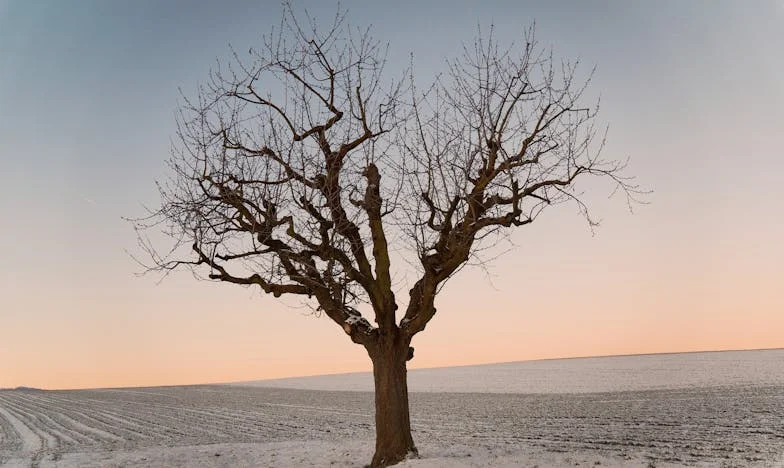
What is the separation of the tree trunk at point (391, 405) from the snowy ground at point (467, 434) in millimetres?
738

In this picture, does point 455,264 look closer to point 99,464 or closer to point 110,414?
point 99,464

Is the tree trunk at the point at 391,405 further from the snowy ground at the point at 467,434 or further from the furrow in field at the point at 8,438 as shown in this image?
the furrow in field at the point at 8,438

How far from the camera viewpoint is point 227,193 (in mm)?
17188

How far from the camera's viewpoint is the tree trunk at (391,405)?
16500 millimetres

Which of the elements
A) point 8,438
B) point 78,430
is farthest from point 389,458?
point 78,430

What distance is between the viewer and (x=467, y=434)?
24.8 metres

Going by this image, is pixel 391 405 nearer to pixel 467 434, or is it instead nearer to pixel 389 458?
pixel 389 458

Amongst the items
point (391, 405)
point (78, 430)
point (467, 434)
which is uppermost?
point (391, 405)

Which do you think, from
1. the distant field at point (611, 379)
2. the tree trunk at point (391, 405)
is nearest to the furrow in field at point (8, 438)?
the tree trunk at point (391, 405)

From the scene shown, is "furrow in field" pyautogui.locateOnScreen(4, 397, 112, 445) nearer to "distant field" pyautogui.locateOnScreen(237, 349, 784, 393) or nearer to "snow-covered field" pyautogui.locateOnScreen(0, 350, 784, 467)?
"snow-covered field" pyautogui.locateOnScreen(0, 350, 784, 467)

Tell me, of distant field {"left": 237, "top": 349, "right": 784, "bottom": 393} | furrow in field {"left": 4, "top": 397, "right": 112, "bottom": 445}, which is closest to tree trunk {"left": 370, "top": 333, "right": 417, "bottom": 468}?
furrow in field {"left": 4, "top": 397, "right": 112, "bottom": 445}

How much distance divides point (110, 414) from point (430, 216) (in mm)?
36811

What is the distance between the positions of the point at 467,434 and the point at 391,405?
9.18 meters

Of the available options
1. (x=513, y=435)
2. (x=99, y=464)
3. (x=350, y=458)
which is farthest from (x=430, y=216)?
(x=99, y=464)
